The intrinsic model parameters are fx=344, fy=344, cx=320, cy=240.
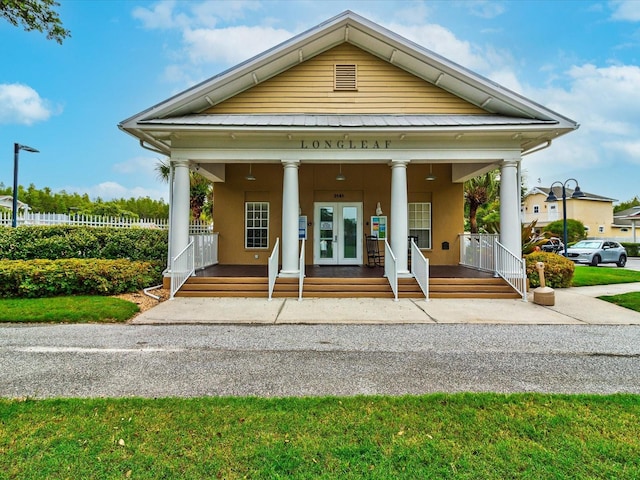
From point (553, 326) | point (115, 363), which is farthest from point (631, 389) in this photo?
point (115, 363)

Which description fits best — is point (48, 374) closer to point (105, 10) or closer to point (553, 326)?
point (553, 326)

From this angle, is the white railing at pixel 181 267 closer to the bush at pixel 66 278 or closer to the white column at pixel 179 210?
the white column at pixel 179 210

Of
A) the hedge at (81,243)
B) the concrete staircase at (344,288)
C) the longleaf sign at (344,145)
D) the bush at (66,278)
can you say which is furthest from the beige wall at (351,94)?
the bush at (66,278)

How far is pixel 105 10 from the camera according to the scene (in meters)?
13.3

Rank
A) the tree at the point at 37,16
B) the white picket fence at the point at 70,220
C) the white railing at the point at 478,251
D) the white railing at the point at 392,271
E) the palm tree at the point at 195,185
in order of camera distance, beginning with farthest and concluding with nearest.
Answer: the palm tree at the point at 195,185, the white picket fence at the point at 70,220, the white railing at the point at 478,251, the white railing at the point at 392,271, the tree at the point at 37,16

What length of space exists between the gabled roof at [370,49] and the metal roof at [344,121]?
0.14 metres

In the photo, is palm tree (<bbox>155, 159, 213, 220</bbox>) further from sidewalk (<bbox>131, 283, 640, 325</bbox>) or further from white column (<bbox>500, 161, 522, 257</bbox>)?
white column (<bbox>500, 161, 522, 257</bbox>)

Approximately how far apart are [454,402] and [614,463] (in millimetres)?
1132

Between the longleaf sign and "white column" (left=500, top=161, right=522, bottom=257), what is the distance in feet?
10.9

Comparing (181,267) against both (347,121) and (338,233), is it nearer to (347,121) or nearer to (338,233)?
(338,233)

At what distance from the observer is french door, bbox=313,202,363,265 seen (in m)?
12.3

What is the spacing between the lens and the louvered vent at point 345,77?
10.2m

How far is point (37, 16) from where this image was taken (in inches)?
204

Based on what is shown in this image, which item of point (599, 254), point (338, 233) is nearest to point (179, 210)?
point (338, 233)
